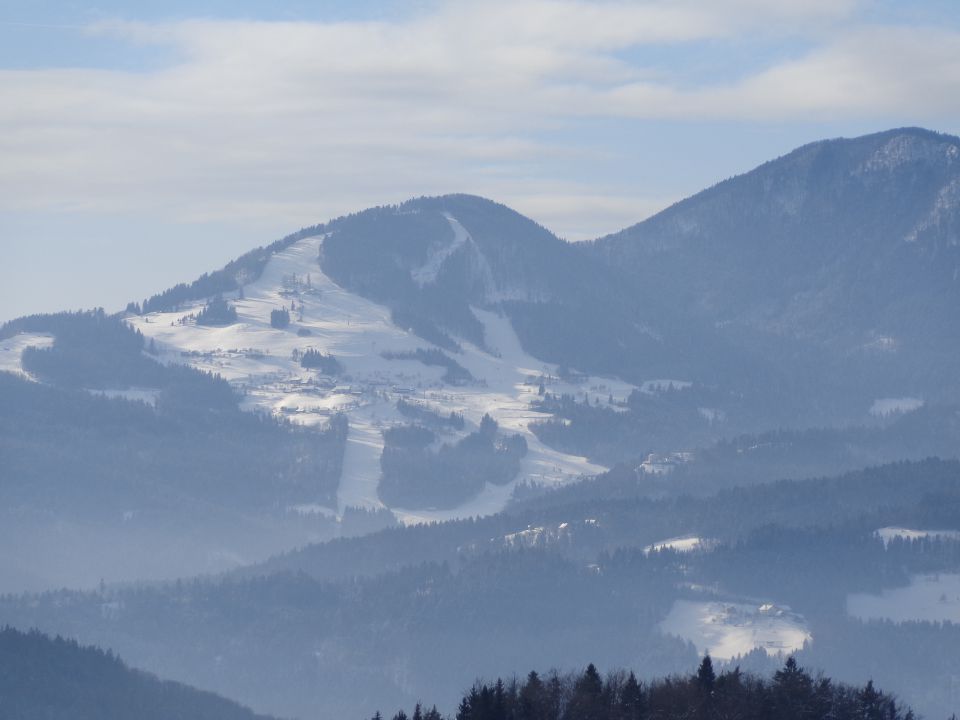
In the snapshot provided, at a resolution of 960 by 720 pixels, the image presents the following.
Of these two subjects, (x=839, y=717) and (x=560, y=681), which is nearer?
(x=839, y=717)

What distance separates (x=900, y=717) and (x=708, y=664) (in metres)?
Answer: 12.3

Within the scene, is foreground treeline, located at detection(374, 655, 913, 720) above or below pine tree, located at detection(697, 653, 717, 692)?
below

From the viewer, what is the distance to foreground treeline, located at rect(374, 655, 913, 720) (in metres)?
149

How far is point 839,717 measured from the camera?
150m

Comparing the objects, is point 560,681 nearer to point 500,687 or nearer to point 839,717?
point 500,687

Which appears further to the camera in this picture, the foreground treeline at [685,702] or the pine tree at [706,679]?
the pine tree at [706,679]

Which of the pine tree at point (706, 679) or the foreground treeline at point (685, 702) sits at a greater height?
the pine tree at point (706, 679)

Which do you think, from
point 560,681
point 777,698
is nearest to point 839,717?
point 777,698

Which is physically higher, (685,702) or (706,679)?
(706,679)

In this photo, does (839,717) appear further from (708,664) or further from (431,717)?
(431,717)

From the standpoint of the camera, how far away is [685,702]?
495 ft

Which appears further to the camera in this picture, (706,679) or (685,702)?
(706,679)

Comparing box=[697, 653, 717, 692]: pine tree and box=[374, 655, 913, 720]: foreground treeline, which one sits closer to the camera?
box=[374, 655, 913, 720]: foreground treeline

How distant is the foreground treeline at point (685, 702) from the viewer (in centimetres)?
14938
